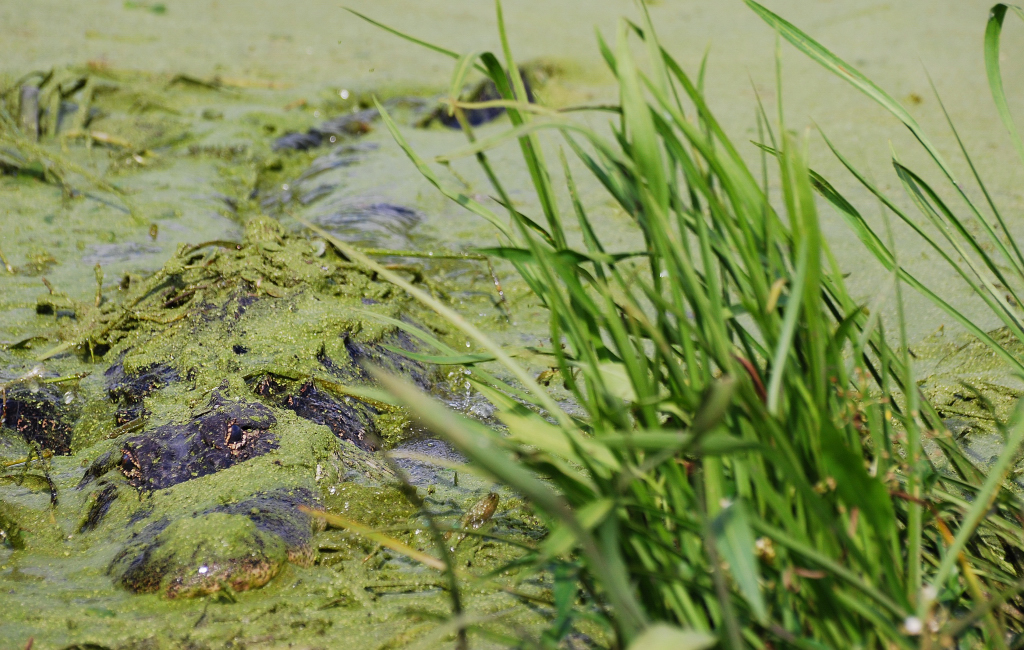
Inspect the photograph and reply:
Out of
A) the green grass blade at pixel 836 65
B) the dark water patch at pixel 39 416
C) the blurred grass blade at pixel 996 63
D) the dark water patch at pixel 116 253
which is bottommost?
the dark water patch at pixel 116 253

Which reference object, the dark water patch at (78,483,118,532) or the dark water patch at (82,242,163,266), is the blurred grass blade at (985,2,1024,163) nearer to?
the dark water patch at (78,483,118,532)

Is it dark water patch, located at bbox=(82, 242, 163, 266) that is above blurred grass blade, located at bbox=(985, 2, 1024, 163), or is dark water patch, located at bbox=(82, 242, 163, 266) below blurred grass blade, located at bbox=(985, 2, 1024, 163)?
below

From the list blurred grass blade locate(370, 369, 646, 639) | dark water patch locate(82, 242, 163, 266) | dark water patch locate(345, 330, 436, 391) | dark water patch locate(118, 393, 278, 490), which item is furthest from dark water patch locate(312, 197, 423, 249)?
blurred grass blade locate(370, 369, 646, 639)

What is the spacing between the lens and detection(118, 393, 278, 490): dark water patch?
5.57 ft

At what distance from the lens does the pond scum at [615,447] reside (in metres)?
0.87

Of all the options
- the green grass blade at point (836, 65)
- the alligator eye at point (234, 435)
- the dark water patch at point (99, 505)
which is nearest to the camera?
the green grass blade at point (836, 65)

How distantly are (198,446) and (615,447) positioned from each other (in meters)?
1.16

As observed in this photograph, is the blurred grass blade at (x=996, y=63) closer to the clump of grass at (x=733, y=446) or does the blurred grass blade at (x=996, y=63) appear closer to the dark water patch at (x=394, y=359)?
the clump of grass at (x=733, y=446)

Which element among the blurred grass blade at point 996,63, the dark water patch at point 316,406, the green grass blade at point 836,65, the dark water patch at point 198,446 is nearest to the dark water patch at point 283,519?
the dark water patch at point 198,446

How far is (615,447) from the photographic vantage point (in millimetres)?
901

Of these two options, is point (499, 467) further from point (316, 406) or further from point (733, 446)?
point (316, 406)

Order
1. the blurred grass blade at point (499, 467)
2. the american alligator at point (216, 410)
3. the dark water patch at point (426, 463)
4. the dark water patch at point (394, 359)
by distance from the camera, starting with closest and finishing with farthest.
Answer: the blurred grass blade at point (499, 467) → the american alligator at point (216, 410) → the dark water patch at point (426, 463) → the dark water patch at point (394, 359)

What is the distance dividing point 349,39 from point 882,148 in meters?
4.31

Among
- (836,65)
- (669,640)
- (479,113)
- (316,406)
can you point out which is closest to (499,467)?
(669,640)
